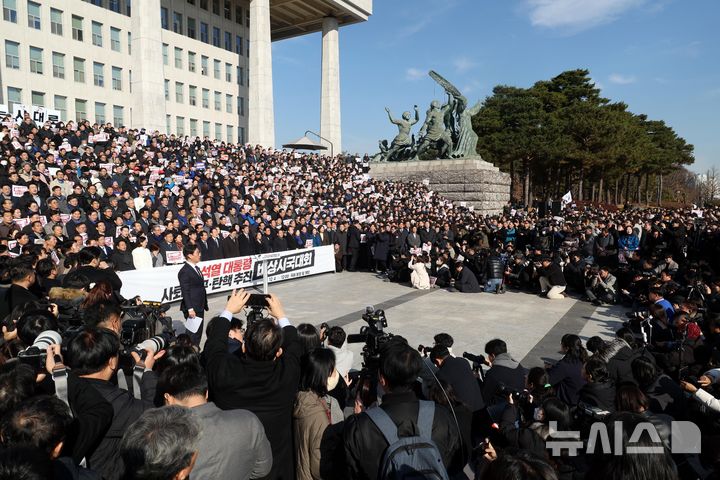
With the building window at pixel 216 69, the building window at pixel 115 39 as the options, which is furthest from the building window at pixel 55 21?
the building window at pixel 216 69

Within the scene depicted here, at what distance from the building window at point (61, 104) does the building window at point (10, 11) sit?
5857 millimetres

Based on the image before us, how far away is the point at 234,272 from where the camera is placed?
543 inches

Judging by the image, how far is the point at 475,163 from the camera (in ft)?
104

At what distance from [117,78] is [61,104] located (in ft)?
19.7

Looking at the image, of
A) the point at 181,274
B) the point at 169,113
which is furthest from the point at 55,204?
the point at 169,113

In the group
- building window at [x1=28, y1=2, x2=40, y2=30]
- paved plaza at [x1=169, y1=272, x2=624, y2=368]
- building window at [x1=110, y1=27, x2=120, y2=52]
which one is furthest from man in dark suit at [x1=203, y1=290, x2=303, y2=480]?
building window at [x1=110, y1=27, x2=120, y2=52]

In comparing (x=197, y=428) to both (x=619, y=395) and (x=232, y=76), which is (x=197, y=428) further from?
(x=232, y=76)

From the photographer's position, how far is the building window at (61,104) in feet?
121

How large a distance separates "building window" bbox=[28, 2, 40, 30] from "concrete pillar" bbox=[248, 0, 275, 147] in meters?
16.3

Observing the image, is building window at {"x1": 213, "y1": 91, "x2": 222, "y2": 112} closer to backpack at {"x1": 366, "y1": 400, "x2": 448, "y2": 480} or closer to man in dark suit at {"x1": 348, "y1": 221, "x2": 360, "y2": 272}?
man in dark suit at {"x1": 348, "y1": 221, "x2": 360, "y2": 272}

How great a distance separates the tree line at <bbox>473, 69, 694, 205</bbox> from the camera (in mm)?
45344

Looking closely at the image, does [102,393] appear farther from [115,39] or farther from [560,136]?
[560,136]

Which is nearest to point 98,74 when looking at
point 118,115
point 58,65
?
point 58,65
